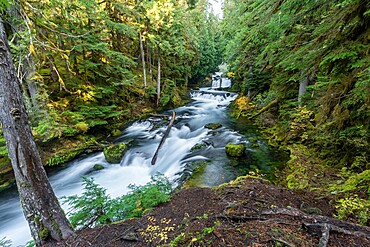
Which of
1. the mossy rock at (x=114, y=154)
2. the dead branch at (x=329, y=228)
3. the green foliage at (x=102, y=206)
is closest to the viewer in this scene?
the dead branch at (x=329, y=228)

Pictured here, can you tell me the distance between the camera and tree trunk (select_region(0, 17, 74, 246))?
7.71 ft

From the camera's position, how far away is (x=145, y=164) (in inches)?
315

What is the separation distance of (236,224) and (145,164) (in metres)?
6.02

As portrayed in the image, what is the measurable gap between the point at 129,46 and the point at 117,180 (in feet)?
42.0

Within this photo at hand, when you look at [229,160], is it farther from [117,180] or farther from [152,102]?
[152,102]

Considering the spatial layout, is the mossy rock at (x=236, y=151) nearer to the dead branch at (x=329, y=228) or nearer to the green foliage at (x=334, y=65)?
the green foliage at (x=334, y=65)

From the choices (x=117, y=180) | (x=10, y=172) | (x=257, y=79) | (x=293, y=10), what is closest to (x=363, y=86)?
(x=293, y=10)

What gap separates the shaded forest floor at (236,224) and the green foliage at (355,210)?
185mm

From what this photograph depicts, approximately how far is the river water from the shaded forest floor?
2.31 m

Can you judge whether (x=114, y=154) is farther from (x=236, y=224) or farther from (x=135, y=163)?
(x=236, y=224)

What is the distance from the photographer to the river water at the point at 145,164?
18.9 feet

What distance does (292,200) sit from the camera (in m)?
3.19

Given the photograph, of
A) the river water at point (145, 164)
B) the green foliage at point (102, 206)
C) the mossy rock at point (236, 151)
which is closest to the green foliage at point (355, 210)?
the green foliage at point (102, 206)

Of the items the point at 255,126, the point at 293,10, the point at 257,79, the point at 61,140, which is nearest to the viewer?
the point at 293,10
